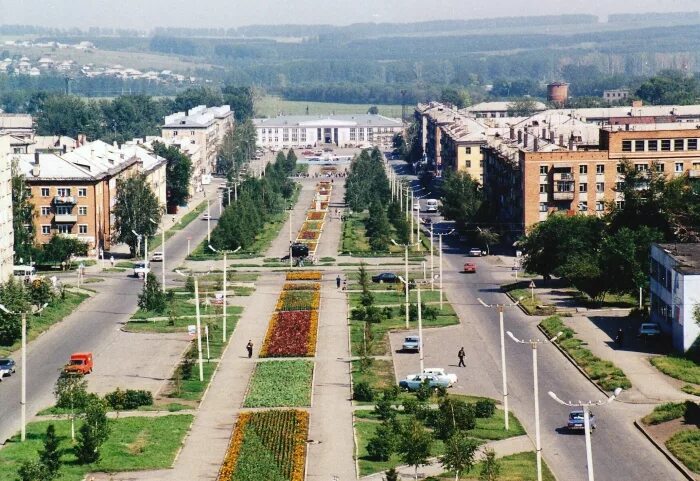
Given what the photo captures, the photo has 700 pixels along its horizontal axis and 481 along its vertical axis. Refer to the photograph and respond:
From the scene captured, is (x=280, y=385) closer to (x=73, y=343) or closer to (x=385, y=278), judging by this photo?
(x=73, y=343)

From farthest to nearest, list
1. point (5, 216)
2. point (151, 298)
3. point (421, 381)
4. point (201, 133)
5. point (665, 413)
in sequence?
point (201, 133) → point (5, 216) → point (151, 298) → point (421, 381) → point (665, 413)

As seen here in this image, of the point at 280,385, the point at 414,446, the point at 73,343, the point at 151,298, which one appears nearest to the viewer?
the point at 414,446

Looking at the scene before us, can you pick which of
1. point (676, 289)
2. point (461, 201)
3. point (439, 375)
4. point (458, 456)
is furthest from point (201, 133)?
point (458, 456)

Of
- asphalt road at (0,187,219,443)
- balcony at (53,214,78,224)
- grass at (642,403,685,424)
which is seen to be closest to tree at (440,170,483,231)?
asphalt road at (0,187,219,443)

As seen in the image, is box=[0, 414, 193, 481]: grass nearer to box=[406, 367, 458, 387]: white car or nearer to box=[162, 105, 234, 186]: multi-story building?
box=[406, 367, 458, 387]: white car

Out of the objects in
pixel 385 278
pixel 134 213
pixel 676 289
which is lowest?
pixel 385 278

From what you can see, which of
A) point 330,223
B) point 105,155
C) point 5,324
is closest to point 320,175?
point 330,223

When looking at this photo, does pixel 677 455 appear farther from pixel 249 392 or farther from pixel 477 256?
pixel 477 256

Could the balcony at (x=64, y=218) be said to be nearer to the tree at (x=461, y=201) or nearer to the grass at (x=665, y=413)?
the tree at (x=461, y=201)
